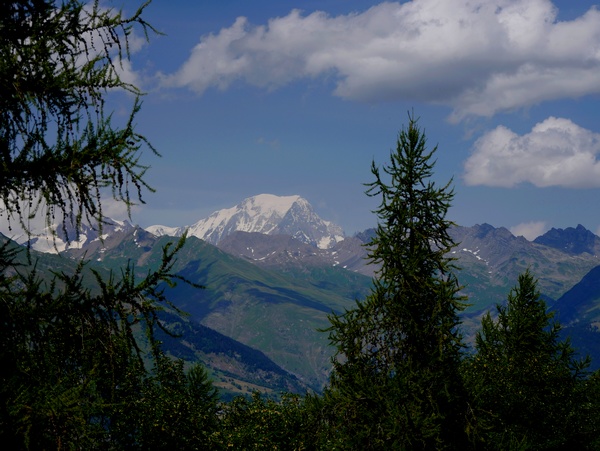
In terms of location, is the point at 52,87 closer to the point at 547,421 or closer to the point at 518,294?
the point at 547,421

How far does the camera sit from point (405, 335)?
20953 millimetres

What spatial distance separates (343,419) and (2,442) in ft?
50.0

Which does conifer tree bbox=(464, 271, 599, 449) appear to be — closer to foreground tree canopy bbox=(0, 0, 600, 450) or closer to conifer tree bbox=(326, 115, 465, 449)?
foreground tree canopy bbox=(0, 0, 600, 450)

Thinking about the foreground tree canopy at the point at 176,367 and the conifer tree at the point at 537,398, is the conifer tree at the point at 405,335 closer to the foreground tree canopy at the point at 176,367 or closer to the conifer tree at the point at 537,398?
the foreground tree canopy at the point at 176,367

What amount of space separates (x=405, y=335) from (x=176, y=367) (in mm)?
40856

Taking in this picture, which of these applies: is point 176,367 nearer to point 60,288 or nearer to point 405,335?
point 405,335

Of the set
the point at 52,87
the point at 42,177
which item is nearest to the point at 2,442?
the point at 42,177

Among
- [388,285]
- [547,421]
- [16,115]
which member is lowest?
[547,421]

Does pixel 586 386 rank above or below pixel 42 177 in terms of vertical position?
below

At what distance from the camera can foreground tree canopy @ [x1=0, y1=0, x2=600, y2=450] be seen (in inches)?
290

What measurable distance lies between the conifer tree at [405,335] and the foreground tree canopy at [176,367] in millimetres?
54

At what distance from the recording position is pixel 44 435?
7.32m

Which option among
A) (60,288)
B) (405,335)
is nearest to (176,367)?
(405,335)

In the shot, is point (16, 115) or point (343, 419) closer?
point (16, 115)
